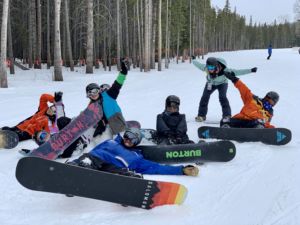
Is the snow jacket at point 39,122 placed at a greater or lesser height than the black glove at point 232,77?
lesser

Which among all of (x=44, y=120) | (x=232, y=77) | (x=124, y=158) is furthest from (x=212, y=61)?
(x=124, y=158)

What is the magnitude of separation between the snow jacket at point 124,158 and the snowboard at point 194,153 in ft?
2.08

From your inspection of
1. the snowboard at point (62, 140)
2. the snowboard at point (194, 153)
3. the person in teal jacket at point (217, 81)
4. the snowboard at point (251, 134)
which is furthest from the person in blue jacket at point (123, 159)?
the person in teal jacket at point (217, 81)

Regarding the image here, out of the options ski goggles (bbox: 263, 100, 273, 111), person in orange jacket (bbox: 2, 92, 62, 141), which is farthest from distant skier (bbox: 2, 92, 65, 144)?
ski goggles (bbox: 263, 100, 273, 111)

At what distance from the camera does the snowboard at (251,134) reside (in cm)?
635

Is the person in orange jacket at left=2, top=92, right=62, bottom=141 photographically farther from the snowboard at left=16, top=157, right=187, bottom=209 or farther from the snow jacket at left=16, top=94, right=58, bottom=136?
the snowboard at left=16, top=157, right=187, bottom=209

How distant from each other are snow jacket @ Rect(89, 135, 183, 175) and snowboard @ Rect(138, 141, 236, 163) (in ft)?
2.08

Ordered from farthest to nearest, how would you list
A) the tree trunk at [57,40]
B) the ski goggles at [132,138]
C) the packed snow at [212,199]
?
the tree trunk at [57,40], the ski goggles at [132,138], the packed snow at [212,199]

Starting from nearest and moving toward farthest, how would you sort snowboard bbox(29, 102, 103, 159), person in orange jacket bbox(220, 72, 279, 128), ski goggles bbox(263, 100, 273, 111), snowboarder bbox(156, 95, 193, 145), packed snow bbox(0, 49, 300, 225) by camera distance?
1. packed snow bbox(0, 49, 300, 225)
2. snowboard bbox(29, 102, 103, 159)
3. snowboarder bbox(156, 95, 193, 145)
4. person in orange jacket bbox(220, 72, 279, 128)
5. ski goggles bbox(263, 100, 273, 111)

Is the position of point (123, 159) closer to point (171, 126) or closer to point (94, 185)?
point (94, 185)

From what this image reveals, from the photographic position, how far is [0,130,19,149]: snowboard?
6207 millimetres

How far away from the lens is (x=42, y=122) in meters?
6.61

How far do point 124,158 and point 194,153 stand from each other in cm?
132

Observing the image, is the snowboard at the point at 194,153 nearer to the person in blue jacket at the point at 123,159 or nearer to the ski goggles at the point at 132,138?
the person in blue jacket at the point at 123,159
